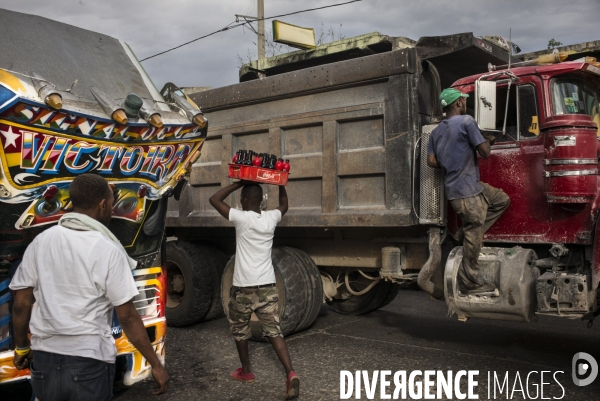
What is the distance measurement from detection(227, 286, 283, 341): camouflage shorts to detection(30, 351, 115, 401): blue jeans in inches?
77.9

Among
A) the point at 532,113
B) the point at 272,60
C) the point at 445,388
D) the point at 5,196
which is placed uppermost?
the point at 272,60

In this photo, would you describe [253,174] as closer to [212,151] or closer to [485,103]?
[485,103]

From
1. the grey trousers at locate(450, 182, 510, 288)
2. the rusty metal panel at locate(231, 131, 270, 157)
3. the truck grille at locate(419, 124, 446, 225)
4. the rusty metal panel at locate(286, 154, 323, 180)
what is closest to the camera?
the grey trousers at locate(450, 182, 510, 288)

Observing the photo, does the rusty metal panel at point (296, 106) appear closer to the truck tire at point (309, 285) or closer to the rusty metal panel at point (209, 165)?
the rusty metal panel at point (209, 165)

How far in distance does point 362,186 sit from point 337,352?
1548 millimetres

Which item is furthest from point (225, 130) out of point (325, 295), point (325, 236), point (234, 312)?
point (234, 312)

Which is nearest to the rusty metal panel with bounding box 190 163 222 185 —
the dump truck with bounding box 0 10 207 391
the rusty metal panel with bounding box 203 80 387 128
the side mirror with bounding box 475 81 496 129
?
the rusty metal panel with bounding box 203 80 387 128

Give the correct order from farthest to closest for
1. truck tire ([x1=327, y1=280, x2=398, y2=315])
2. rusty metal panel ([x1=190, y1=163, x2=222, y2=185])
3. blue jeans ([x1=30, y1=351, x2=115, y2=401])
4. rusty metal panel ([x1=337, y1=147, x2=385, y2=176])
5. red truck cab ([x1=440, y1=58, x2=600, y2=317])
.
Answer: truck tire ([x1=327, y1=280, x2=398, y2=315]) < rusty metal panel ([x1=190, y1=163, x2=222, y2=185]) < rusty metal panel ([x1=337, y1=147, x2=385, y2=176]) < red truck cab ([x1=440, y1=58, x2=600, y2=317]) < blue jeans ([x1=30, y1=351, x2=115, y2=401])

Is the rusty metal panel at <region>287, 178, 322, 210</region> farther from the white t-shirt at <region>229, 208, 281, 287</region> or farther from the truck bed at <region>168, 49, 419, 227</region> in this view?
the white t-shirt at <region>229, 208, 281, 287</region>

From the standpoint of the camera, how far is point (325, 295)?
254 inches

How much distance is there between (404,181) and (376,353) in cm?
164

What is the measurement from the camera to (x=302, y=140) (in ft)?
19.3

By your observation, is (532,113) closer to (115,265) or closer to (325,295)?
(325,295)

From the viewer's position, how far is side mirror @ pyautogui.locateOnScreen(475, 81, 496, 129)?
181 inches
